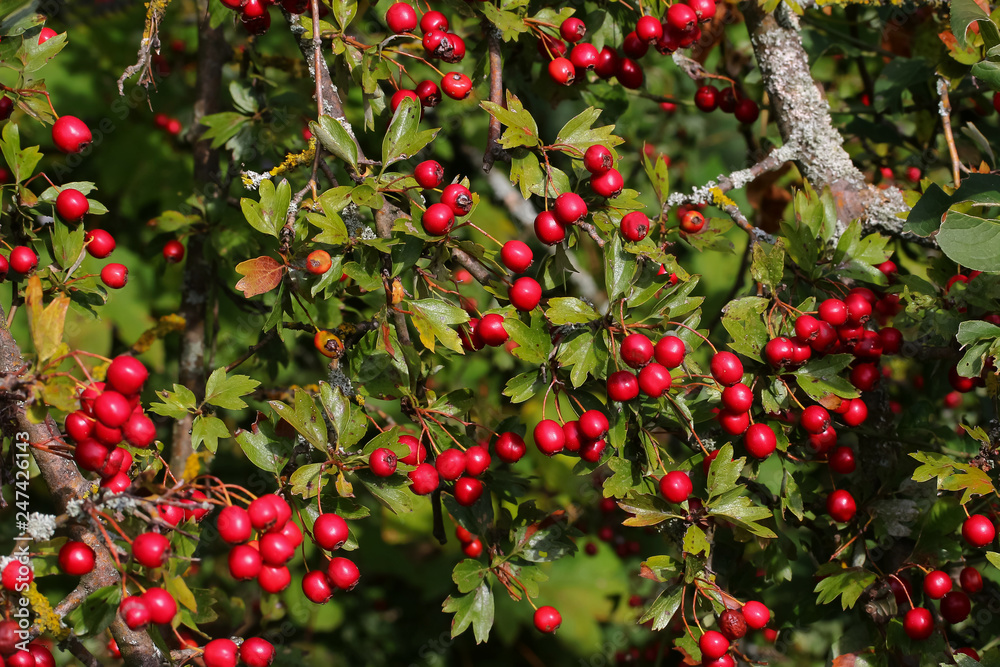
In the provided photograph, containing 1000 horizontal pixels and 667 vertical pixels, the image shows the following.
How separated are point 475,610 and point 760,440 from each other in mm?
823

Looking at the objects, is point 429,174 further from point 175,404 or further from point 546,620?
point 546,620

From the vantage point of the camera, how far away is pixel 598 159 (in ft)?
5.54

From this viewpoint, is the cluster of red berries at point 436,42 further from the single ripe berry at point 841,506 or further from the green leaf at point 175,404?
the single ripe berry at point 841,506

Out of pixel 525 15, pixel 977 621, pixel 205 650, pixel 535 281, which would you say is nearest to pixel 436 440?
pixel 535 281

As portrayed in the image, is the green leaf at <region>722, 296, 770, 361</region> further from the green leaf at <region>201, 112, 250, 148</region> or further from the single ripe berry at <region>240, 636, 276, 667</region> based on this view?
the green leaf at <region>201, 112, 250, 148</region>

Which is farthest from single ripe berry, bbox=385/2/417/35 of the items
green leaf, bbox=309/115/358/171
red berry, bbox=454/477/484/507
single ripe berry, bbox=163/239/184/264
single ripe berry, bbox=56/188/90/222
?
single ripe berry, bbox=163/239/184/264

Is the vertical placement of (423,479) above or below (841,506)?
above

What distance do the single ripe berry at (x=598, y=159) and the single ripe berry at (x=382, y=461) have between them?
0.82m

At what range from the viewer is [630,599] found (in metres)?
3.26

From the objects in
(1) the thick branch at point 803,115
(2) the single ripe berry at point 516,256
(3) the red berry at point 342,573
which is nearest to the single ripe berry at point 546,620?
(3) the red berry at point 342,573

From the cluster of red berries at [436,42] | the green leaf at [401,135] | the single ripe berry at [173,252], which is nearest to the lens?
the green leaf at [401,135]

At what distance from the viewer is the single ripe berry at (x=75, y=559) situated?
139cm

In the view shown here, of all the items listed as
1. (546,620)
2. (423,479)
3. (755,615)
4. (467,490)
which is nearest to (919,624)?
(755,615)

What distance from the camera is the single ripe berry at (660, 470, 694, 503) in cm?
162
